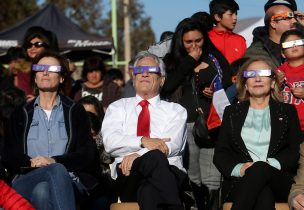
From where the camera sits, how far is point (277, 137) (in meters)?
5.98

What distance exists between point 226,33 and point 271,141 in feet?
7.15

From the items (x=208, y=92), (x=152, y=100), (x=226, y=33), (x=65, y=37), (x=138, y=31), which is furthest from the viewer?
(x=138, y=31)

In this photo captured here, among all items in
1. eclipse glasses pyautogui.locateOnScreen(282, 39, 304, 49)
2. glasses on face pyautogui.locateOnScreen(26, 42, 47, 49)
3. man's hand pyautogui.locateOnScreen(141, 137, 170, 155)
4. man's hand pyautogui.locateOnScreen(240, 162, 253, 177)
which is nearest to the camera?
man's hand pyautogui.locateOnScreen(240, 162, 253, 177)

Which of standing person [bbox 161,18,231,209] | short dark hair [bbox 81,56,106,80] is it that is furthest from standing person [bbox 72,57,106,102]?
standing person [bbox 161,18,231,209]

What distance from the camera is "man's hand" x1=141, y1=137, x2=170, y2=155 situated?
20.0 ft

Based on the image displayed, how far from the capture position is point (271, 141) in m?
5.98

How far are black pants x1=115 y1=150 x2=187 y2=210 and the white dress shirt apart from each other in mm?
293

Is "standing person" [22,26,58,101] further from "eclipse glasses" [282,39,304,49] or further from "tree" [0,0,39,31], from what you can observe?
"tree" [0,0,39,31]

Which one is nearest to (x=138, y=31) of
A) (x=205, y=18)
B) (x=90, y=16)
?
(x=90, y=16)

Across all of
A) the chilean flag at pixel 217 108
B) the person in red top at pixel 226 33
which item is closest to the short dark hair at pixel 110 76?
the person in red top at pixel 226 33

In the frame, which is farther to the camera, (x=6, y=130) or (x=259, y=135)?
(x=6, y=130)

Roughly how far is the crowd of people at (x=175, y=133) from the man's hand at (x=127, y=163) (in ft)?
0.04

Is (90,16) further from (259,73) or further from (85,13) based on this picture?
(259,73)

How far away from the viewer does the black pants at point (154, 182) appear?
5.66 metres
